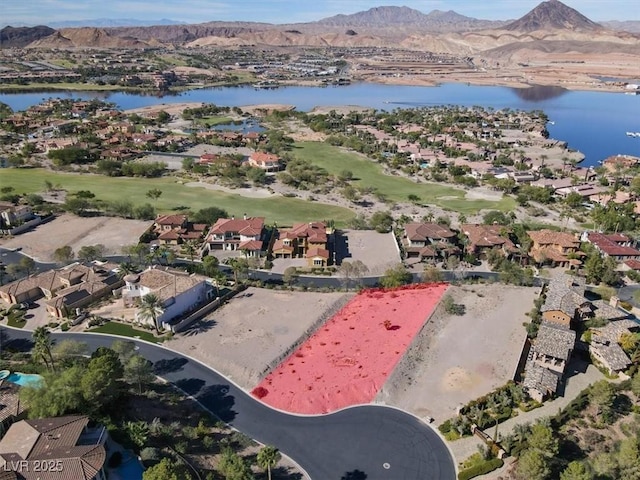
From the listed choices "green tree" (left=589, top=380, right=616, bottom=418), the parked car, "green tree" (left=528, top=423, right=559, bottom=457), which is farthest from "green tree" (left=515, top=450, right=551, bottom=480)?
the parked car

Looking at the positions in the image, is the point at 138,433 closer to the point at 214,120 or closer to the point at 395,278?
the point at 395,278

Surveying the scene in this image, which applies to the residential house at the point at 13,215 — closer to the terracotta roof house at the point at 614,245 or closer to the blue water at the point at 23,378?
the blue water at the point at 23,378

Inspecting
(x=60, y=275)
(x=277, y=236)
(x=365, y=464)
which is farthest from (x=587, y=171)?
(x=60, y=275)

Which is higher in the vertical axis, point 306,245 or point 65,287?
point 306,245

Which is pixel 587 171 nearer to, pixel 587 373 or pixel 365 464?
pixel 587 373

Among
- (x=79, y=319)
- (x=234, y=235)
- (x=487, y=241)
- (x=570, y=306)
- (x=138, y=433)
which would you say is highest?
(x=487, y=241)

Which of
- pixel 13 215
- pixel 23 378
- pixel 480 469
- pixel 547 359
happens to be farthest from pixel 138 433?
pixel 13 215
